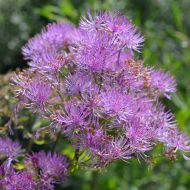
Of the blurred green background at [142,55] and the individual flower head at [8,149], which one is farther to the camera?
the blurred green background at [142,55]

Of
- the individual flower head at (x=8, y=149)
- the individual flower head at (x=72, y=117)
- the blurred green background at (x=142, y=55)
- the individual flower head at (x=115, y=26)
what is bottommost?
the blurred green background at (x=142, y=55)

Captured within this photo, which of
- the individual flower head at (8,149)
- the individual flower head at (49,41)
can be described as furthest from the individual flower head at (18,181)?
the individual flower head at (49,41)

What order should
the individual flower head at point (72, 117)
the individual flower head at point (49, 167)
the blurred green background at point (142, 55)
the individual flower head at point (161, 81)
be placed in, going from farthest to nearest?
the blurred green background at point (142, 55), the individual flower head at point (161, 81), the individual flower head at point (49, 167), the individual flower head at point (72, 117)

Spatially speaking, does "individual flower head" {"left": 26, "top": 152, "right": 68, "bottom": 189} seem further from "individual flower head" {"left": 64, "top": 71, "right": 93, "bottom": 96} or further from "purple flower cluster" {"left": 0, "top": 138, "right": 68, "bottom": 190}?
"individual flower head" {"left": 64, "top": 71, "right": 93, "bottom": 96}

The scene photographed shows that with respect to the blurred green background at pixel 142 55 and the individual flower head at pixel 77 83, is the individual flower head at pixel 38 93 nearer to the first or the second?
the individual flower head at pixel 77 83

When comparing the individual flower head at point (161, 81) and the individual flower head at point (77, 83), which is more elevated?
the individual flower head at point (77, 83)

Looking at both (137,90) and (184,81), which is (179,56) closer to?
(184,81)

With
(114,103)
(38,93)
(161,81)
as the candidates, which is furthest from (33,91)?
(161,81)
